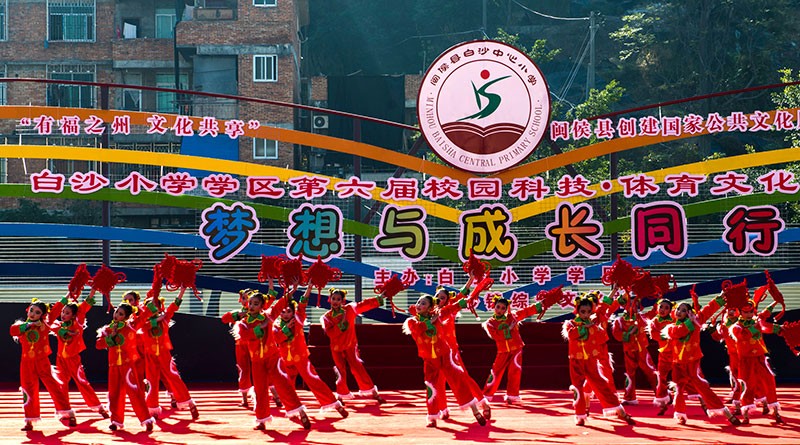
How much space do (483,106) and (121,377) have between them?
5814 mm

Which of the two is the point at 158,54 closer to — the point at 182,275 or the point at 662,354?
the point at 182,275

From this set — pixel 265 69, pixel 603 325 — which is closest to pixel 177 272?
Result: pixel 603 325

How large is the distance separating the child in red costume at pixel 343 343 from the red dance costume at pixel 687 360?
10.6 feet

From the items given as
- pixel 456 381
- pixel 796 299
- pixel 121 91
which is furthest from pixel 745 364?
pixel 121 91

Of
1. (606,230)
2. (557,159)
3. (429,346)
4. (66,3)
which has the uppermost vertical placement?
(66,3)

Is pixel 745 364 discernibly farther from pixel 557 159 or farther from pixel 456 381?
pixel 557 159

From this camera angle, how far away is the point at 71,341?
34.9ft

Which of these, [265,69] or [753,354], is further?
[265,69]

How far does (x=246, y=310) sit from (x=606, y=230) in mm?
5315

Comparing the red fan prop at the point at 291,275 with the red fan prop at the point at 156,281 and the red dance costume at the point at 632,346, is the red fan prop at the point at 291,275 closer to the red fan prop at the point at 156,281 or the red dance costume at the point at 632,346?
the red fan prop at the point at 156,281

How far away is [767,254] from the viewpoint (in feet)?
43.9

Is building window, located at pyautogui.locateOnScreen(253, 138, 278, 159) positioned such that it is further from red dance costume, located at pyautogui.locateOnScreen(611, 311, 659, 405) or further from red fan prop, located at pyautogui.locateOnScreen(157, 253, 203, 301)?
red fan prop, located at pyautogui.locateOnScreen(157, 253, 203, 301)

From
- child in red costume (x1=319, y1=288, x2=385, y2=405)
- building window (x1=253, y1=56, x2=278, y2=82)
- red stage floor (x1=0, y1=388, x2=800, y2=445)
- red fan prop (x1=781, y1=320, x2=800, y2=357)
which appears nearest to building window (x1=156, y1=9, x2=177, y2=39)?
building window (x1=253, y1=56, x2=278, y2=82)

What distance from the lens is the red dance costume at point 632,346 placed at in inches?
456
